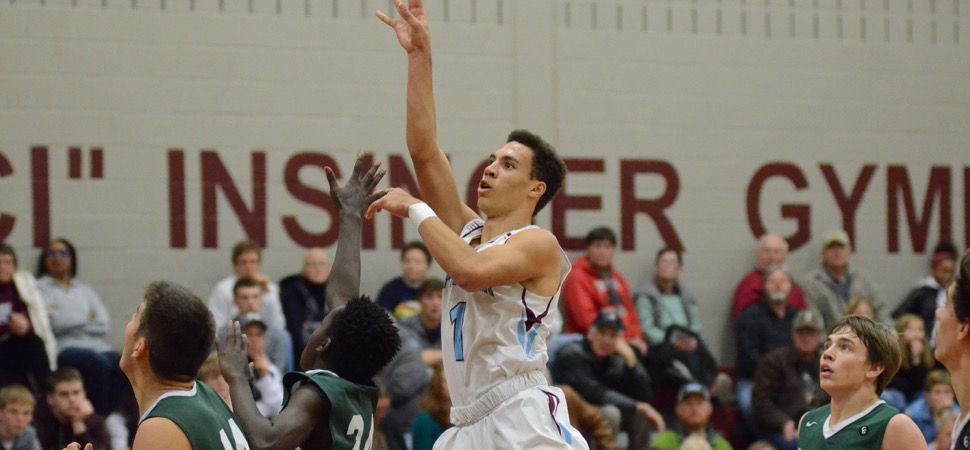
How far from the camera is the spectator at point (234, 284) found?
1019 cm

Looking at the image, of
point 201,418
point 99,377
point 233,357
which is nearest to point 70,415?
point 99,377

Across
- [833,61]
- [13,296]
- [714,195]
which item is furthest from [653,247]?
[13,296]

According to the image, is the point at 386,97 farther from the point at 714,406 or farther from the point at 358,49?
the point at 714,406

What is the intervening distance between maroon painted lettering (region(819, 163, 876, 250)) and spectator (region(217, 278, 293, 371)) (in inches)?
223

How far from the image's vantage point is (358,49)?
1143 cm

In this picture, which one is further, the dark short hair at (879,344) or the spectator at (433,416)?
the spectator at (433,416)

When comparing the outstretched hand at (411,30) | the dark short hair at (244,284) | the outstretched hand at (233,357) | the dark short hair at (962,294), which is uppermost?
the outstretched hand at (411,30)

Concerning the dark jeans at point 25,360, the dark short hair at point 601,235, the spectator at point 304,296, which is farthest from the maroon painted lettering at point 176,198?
the dark short hair at point 601,235

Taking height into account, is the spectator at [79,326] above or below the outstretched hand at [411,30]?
below

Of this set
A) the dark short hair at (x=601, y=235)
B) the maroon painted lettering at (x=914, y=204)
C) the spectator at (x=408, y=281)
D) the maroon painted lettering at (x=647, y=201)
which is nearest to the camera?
the spectator at (x=408, y=281)

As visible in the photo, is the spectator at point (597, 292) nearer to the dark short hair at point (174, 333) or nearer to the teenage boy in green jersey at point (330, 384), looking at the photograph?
the teenage boy in green jersey at point (330, 384)

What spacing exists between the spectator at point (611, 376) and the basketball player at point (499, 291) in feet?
16.7

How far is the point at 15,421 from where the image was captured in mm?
8672

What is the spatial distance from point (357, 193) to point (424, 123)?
0.44 m
